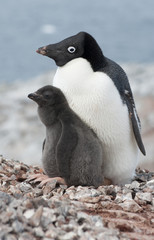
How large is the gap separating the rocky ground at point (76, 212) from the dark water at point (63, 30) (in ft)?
170

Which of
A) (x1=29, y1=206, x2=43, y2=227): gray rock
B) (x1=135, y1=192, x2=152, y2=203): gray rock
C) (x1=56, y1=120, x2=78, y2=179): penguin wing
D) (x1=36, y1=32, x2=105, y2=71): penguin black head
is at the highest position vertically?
(x1=36, y1=32, x2=105, y2=71): penguin black head

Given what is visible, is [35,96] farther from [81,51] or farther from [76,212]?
[76,212]

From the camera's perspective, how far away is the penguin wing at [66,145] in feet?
14.8

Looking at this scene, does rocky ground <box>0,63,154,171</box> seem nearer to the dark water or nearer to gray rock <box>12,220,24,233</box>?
gray rock <box>12,220,24,233</box>

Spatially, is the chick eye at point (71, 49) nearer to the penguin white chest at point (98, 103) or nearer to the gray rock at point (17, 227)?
the penguin white chest at point (98, 103)

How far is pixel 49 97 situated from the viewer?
4.57m

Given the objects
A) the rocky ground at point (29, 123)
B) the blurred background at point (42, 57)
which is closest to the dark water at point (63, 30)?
the blurred background at point (42, 57)

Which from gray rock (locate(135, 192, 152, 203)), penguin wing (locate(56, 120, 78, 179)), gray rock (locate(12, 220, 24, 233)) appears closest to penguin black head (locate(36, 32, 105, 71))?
penguin wing (locate(56, 120, 78, 179))

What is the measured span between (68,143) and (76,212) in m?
1.07

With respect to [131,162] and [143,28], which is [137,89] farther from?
[143,28]

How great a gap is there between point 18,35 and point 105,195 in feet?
227

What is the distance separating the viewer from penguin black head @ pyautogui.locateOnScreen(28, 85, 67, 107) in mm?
4566

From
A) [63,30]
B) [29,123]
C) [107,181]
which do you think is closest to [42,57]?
[63,30]

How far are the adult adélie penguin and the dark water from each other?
2018 inches
